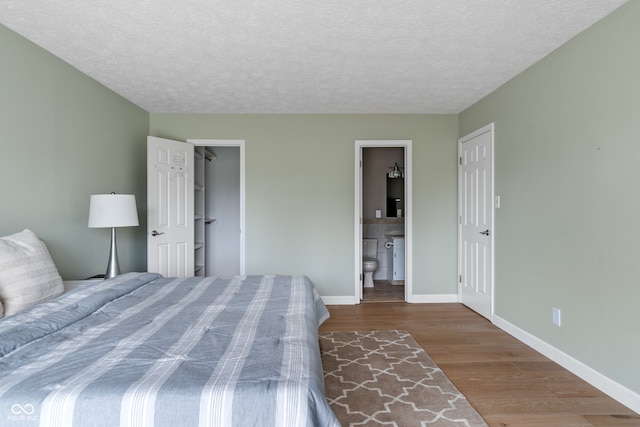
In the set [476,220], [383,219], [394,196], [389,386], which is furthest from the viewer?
[394,196]

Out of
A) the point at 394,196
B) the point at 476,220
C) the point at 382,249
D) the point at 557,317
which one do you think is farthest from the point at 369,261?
the point at 557,317

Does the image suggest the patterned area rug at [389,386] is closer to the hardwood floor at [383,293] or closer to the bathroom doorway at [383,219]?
→ the hardwood floor at [383,293]

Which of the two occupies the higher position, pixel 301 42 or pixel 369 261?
pixel 301 42

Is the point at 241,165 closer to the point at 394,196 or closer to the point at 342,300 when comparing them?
the point at 342,300

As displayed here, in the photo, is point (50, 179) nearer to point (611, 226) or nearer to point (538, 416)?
point (538, 416)

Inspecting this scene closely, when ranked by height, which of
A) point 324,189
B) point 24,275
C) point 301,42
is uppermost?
point 301,42

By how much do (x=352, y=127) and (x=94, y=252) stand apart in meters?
3.19

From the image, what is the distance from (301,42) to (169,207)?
2523 mm

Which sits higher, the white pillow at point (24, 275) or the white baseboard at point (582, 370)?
the white pillow at point (24, 275)

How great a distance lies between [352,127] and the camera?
4312 millimetres

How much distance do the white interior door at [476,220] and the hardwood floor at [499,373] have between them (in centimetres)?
→ 31

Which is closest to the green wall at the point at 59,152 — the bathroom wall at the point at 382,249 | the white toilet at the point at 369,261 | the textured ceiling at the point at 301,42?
the textured ceiling at the point at 301,42

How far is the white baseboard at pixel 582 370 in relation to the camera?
2014 millimetres

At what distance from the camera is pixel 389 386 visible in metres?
2.23
